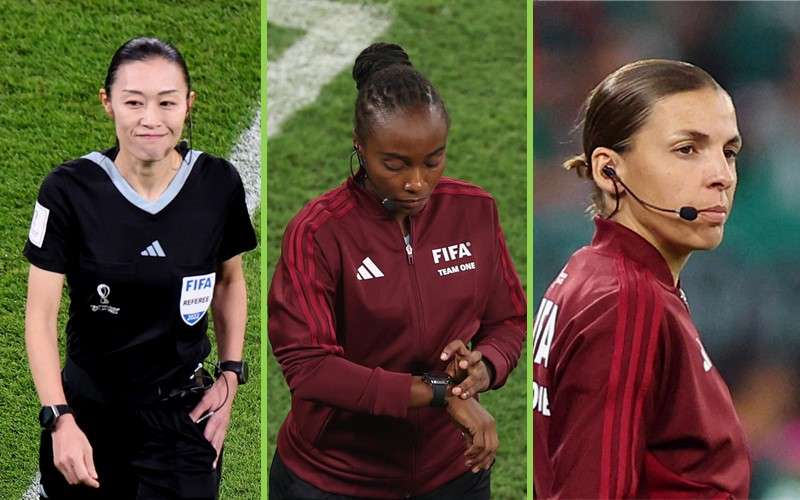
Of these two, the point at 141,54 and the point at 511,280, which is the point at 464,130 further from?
the point at 141,54

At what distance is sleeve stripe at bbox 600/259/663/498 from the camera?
2.58 m

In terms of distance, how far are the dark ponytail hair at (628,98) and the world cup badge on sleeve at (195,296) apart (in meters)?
0.93

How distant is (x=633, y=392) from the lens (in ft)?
8.50

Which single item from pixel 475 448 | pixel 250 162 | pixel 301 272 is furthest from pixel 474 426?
pixel 250 162

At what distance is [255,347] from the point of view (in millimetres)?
3502

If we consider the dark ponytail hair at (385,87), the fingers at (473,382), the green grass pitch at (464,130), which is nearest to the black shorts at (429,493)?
the green grass pitch at (464,130)

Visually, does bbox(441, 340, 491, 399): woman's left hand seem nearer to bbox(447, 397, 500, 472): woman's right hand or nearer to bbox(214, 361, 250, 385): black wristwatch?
bbox(447, 397, 500, 472): woman's right hand

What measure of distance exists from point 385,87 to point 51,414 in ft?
3.51

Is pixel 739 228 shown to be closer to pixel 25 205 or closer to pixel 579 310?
pixel 579 310

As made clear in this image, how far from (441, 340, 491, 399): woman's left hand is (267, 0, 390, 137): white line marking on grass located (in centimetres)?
89

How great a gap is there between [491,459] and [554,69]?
119 cm

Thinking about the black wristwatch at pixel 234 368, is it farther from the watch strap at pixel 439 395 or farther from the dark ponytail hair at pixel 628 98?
the dark ponytail hair at pixel 628 98

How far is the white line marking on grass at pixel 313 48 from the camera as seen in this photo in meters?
3.51

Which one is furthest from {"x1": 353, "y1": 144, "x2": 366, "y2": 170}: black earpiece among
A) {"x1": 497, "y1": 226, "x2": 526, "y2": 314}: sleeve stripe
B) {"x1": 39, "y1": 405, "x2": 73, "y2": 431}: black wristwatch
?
{"x1": 39, "y1": 405, "x2": 73, "y2": 431}: black wristwatch
